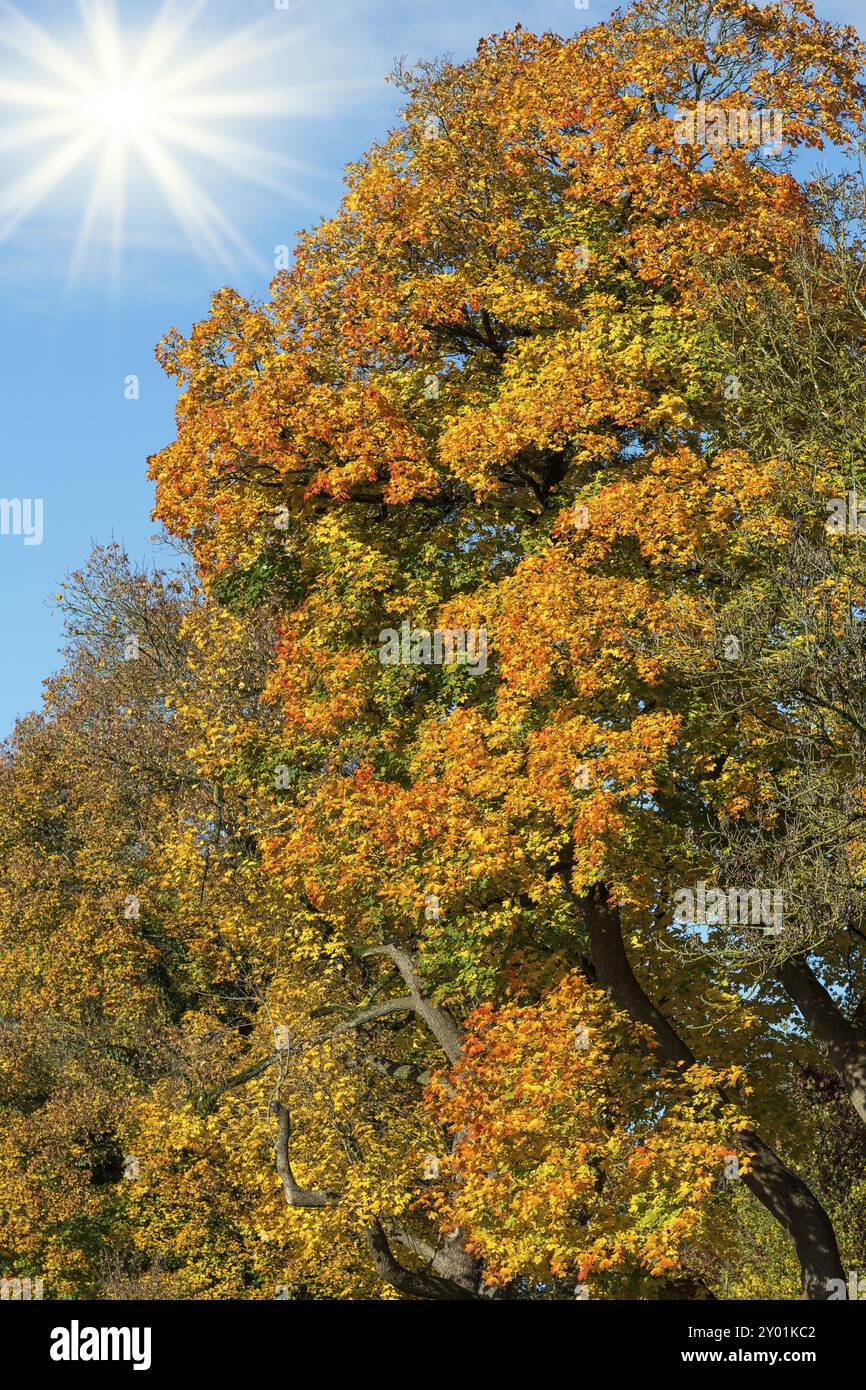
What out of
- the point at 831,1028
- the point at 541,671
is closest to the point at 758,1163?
the point at 831,1028

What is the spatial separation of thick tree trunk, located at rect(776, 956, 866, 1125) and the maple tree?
64 millimetres

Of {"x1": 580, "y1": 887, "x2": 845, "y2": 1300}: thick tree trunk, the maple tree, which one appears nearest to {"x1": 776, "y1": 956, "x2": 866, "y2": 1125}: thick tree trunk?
the maple tree

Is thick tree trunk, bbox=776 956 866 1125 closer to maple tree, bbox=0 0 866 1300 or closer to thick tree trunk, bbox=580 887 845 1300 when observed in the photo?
maple tree, bbox=0 0 866 1300

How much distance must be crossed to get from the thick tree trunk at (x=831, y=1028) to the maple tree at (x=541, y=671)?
0.21 ft

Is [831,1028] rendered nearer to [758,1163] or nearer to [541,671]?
[758,1163]

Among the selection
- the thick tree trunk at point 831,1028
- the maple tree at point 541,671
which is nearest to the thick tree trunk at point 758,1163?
the maple tree at point 541,671

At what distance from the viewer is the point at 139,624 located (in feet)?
124

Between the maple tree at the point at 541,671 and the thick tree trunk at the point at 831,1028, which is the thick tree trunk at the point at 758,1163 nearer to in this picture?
the maple tree at the point at 541,671

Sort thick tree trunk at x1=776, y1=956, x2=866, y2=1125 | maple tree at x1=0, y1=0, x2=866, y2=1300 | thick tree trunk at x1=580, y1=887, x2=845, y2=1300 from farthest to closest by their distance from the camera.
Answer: thick tree trunk at x1=776, y1=956, x2=866, y2=1125
thick tree trunk at x1=580, y1=887, x2=845, y2=1300
maple tree at x1=0, y1=0, x2=866, y2=1300

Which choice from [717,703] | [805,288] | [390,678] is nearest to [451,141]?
[805,288]

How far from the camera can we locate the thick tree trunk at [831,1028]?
69.7 feet

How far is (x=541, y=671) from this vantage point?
19656 mm

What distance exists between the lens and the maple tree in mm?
19500

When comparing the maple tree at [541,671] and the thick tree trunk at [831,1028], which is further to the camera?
the thick tree trunk at [831,1028]
